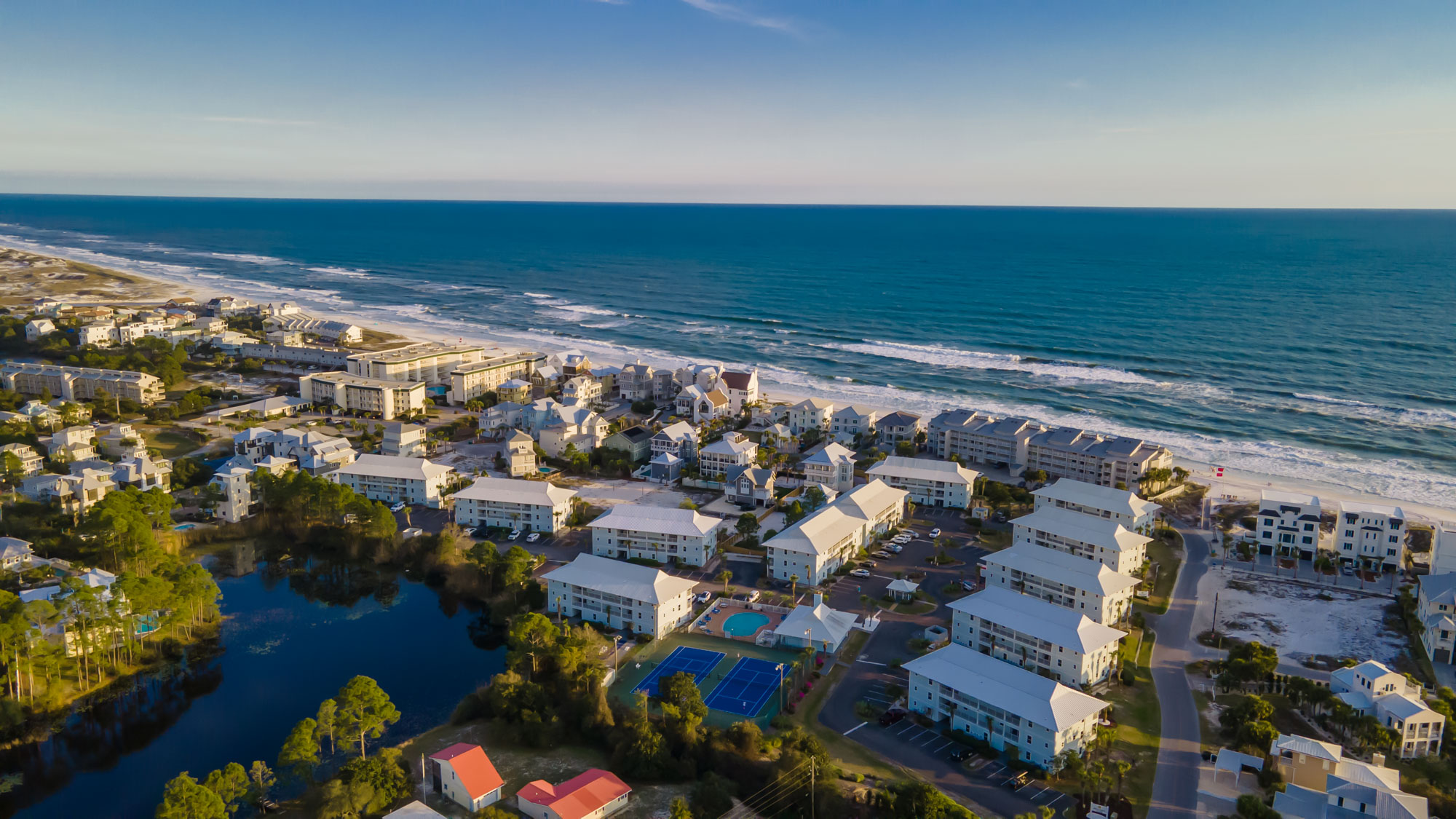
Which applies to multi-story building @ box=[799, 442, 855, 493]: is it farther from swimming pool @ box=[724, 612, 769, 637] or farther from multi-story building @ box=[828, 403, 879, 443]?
swimming pool @ box=[724, 612, 769, 637]

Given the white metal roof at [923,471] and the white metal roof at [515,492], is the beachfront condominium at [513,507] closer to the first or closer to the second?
the white metal roof at [515,492]

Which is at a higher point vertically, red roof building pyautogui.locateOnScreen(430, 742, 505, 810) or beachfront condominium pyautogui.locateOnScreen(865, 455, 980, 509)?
beachfront condominium pyautogui.locateOnScreen(865, 455, 980, 509)

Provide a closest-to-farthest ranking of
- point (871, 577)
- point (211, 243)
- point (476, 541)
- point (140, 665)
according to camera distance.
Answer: point (140, 665)
point (871, 577)
point (476, 541)
point (211, 243)

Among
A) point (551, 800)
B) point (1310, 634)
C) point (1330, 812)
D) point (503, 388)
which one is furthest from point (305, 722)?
point (503, 388)

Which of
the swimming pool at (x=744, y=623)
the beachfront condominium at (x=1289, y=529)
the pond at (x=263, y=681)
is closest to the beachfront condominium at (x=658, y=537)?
the swimming pool at (x=744, y=623)

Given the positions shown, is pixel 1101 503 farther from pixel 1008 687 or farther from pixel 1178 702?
pixel 1008 687

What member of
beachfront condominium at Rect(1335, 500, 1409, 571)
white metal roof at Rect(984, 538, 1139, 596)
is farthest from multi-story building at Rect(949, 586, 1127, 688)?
beachfront condominium at Rect(1335, 500, 1409, 571)

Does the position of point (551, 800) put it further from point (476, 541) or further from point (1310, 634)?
point (1310, 634)
